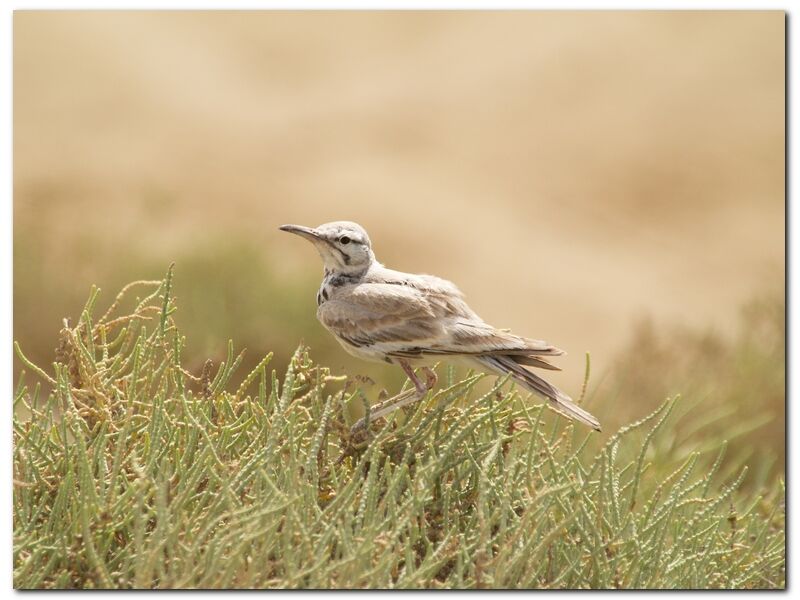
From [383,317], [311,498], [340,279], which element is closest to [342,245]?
[340,279]

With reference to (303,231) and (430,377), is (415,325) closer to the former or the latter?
(430,377)

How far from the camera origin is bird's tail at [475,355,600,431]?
7.13 feet

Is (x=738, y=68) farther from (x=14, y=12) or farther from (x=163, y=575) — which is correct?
(x=163, y=575)

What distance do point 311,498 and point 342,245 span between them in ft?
2.27

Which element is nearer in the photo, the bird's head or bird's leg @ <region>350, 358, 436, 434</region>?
bird's leg @ <region>350, 358, 436, 434</region>

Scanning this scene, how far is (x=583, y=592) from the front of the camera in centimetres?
206

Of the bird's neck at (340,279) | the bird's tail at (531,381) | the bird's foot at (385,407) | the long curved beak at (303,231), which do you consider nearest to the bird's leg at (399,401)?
the bird's foot at (385,407)

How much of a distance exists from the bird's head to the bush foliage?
30cm

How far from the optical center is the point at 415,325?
2322 mm

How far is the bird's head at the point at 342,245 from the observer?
2416 millimetres

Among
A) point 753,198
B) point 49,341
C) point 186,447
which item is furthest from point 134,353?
point 753,198

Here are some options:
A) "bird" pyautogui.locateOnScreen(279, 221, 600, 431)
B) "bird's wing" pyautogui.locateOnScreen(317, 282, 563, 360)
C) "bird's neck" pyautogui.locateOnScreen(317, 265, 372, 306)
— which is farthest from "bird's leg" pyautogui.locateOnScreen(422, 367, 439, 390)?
"bird's neck" pyautogui.locateOnScreen(317, 265, 372, 306)

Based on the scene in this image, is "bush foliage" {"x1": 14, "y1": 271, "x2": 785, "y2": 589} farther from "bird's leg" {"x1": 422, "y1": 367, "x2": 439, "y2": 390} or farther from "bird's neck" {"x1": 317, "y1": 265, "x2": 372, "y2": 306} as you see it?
"bird's neck" {"x1": 317, "y1": 265, "x2": 372, "y2": 306}

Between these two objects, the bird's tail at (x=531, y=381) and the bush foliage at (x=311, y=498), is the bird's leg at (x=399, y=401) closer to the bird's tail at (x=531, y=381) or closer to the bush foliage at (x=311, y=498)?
the bush foliage at (x=311, y=498)
